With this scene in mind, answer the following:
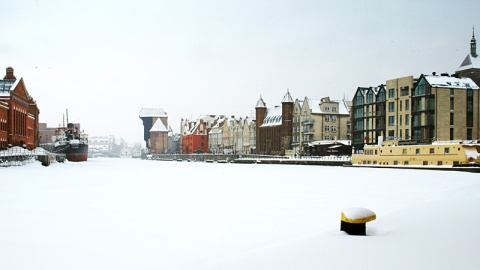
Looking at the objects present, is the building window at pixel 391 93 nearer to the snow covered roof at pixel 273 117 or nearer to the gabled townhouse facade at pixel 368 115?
the gabled townhouse facade at pixel 368 115

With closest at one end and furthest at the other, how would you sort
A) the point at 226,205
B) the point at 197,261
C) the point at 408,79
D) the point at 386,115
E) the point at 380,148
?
the point at 197,261 < the point at 226,205 < the point at 380,148 < the point at 408,79 < the point at 386,115

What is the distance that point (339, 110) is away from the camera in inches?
3725

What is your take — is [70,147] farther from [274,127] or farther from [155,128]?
[155,128]

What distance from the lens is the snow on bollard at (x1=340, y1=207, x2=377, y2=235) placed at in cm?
934

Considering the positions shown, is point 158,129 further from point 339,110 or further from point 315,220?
point 315,220

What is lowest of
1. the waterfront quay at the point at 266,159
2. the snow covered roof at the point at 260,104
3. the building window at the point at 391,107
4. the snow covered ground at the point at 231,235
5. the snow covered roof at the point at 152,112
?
the waterfront quay at the point at 266,159

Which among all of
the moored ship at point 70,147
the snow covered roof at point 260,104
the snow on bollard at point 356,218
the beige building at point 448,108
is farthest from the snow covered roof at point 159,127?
the snow on bollard at point 356,218

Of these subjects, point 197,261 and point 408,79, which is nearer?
point 197,261

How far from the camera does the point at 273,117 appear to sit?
108375mm

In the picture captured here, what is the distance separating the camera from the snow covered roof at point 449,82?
62188 mm

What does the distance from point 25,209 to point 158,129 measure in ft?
502

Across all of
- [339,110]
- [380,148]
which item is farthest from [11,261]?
[339,110]

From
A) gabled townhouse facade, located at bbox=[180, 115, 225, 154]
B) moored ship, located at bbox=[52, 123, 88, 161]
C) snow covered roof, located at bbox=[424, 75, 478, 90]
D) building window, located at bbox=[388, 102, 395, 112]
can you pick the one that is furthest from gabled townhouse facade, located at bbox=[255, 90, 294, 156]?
moored ship, located at bbox=[52, 123, 88, 161]

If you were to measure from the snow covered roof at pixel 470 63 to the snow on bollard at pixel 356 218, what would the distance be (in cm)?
7029
